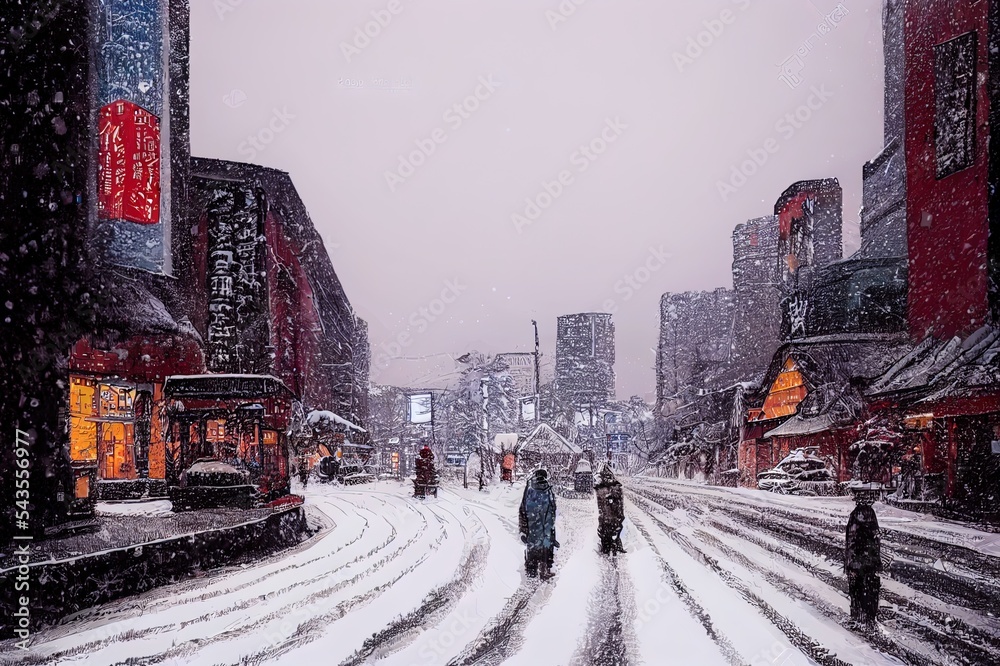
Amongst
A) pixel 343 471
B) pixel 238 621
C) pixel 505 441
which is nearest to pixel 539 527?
pixel 505 441

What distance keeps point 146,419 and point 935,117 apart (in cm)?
895

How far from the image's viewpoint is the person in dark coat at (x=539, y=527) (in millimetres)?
8414

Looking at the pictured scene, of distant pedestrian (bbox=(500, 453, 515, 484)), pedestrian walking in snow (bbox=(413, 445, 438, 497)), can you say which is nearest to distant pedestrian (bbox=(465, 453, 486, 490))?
pedestrian walking in snow (bbox=(413, 445, 438, 497))

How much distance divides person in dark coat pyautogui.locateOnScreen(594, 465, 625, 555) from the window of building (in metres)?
5.91

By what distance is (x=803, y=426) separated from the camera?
7707mm

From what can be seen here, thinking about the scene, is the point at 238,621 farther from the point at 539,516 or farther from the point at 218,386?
the point at 539,516

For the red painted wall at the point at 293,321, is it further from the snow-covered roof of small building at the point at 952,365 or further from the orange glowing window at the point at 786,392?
the snow-covered roof of small building at the point at 952,365

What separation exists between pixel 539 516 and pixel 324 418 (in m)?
3.31

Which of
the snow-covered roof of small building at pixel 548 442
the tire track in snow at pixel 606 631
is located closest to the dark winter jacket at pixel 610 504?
the snow-covered roof of small building at pixel 548 442

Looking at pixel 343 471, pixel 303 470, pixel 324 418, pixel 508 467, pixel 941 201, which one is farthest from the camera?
pixel 343 471

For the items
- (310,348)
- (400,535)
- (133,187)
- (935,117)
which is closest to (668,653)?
(310,348)

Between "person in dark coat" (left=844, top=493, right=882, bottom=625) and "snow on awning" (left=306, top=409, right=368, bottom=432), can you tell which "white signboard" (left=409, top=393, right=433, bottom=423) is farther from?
"person in dark coat" (left=844, top=493, right=882, bottom=625)

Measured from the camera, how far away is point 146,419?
6.08 m

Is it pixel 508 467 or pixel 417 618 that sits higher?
pixel 508 467
